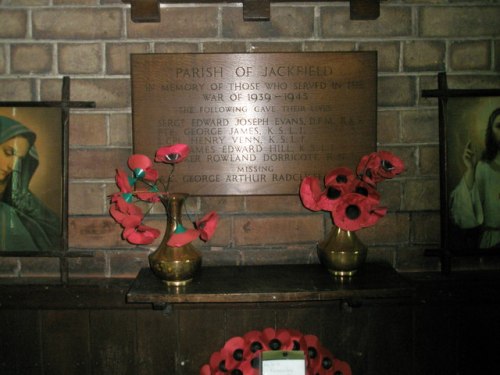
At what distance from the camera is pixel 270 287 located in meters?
1.16

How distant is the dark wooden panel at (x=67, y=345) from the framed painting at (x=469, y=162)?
1.23 metres

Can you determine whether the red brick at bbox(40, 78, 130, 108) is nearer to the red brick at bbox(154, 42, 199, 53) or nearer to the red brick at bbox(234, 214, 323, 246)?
the red brick at bbox(154, 42, 199, 53)

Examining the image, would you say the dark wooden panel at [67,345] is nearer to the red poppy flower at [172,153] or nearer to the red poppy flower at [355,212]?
the red poppy flower at [172,153]

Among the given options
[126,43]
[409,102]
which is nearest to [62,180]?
[126,43]

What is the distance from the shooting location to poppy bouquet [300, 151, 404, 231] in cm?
114

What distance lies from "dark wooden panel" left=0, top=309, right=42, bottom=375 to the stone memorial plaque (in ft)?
2.18

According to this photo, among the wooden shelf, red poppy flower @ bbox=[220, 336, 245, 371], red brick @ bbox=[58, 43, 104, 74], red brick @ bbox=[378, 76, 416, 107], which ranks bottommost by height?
red poppy flower @ bbox=[220, 336, 245, 371]

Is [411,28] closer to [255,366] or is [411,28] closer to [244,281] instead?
[244,281]

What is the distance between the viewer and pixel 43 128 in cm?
130

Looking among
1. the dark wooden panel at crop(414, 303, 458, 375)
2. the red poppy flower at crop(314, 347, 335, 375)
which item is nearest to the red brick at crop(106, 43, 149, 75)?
the red poppy flower at crop(314, 347, 335, 375)

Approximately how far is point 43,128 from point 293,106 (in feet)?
2.63

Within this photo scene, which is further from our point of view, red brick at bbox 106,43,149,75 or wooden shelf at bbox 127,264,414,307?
red brick at bbox 106,43,149,75

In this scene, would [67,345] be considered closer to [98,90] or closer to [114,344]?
[114,344]

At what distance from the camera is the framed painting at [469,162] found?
4.33 feet
